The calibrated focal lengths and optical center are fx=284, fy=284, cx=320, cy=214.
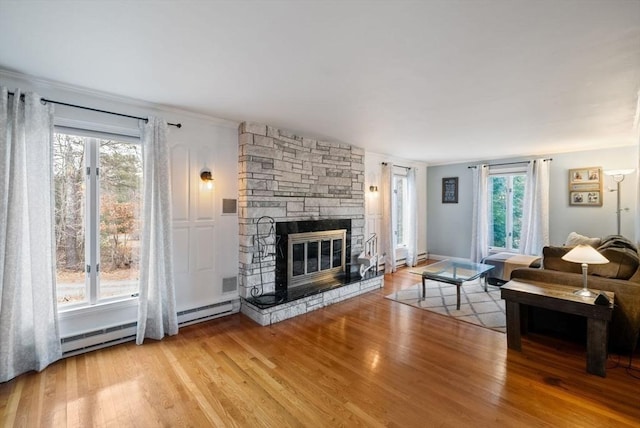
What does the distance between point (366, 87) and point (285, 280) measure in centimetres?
275

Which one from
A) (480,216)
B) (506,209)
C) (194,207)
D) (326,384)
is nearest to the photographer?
(326,384)

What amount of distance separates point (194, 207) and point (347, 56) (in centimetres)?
249

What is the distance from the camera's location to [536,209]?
5.65 m

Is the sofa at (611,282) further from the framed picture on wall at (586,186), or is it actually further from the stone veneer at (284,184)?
the stone veneer at (284,184)

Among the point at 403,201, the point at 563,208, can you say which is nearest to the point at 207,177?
the point at 403,201

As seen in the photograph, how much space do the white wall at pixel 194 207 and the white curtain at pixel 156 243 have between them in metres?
0.21

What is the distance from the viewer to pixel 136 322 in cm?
310

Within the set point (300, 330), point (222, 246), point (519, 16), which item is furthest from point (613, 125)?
point (222, 246)

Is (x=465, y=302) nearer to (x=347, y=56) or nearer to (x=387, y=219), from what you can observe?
(x=387, y=219)

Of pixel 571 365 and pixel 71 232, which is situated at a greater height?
pixel 71 232

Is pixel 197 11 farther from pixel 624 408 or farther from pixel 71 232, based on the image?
pixel 624 408

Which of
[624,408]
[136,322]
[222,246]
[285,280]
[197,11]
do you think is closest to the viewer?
[197,11]

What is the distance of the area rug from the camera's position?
3650 millimetres

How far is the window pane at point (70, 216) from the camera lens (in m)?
2.76
